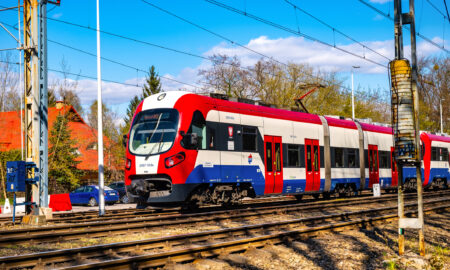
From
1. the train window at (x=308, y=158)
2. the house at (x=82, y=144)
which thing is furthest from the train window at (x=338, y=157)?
the house at (x=82, y=144)

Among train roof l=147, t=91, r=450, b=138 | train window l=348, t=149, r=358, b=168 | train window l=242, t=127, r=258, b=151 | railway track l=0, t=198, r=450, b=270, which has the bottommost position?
railway track l=0, t=198, r=450, b=270

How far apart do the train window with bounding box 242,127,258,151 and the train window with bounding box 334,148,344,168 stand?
19.8 feet

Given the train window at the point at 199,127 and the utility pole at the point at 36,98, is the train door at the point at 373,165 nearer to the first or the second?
the train window at the point at 199,127

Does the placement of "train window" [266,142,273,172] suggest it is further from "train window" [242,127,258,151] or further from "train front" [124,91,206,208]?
"train front" [124,91,206,208]

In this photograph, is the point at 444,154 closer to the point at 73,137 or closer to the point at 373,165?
the point at 373,165

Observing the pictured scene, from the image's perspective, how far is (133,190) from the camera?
15484mm

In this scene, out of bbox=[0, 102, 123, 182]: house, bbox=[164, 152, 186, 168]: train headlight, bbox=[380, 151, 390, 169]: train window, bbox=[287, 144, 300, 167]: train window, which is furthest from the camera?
bbox=[0, 102, 123, 182]: house

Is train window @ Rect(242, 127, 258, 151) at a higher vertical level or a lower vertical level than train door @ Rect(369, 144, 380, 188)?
higher

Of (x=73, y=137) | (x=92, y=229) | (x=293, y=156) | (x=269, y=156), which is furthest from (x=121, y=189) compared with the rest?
(x=92, y=229)

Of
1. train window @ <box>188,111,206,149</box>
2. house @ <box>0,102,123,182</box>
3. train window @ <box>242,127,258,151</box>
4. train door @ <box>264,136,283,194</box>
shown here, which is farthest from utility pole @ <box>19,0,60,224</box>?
house @ <box>0,102,123,182</box>

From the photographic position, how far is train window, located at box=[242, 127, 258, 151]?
56.7 ft

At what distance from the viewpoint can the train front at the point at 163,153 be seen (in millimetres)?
14828

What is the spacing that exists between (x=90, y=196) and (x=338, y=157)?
44.2 feet

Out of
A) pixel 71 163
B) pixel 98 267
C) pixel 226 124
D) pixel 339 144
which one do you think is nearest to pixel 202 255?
pixel 98 267
